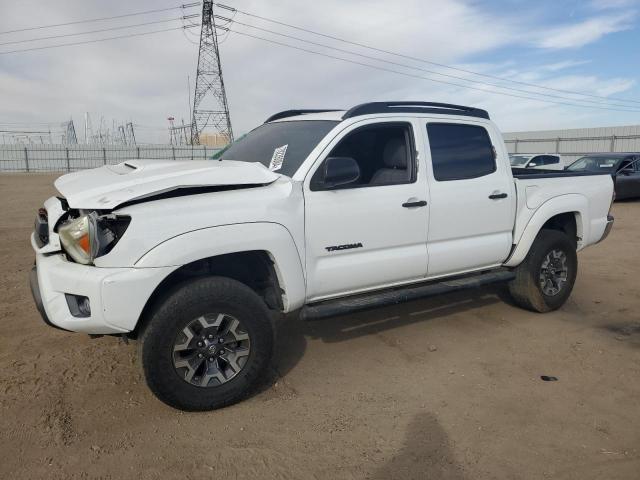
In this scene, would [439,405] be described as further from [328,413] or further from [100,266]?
[100,266]

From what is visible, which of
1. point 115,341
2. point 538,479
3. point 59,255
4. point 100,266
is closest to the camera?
point 538,479

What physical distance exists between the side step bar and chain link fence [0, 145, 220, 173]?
1157 inches

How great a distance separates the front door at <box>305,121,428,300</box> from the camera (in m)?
3.55

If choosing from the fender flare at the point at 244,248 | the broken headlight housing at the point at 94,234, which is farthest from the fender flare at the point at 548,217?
the broken headlight housing at the point at 94,234

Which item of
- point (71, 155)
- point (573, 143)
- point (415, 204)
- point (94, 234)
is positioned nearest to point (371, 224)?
point (415, 204)

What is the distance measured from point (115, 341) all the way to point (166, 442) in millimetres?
1628

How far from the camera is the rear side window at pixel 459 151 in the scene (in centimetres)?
427

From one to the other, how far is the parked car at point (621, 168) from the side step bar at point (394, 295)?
1199cm

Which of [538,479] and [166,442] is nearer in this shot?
[538,479]

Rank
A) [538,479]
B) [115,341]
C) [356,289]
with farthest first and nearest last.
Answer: [115,341], [356,289], [538,479]

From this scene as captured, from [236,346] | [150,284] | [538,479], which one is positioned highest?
[150,284]

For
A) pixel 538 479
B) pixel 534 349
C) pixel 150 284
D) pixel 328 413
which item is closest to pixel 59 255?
pixel 150 284

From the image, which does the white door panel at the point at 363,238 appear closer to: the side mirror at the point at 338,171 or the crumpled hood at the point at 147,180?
the side mirror at the point at 338,171

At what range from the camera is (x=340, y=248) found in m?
3.64
